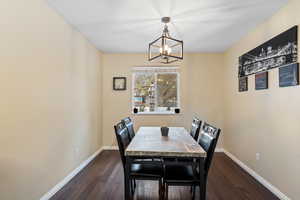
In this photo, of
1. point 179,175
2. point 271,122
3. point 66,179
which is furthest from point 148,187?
point 271,122

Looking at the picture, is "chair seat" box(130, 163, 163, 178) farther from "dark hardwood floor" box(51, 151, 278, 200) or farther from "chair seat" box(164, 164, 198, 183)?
"dark hardwood floor" box(51, 151, 278, 200)

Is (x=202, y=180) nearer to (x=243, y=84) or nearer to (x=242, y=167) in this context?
(x=242, y=167)

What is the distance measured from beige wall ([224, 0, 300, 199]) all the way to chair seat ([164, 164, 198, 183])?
4.05ft

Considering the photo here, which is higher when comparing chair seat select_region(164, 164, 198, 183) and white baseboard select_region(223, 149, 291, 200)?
chair seat select_region(164, 164, 198, 183)

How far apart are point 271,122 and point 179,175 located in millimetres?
1605

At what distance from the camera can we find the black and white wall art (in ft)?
6.83

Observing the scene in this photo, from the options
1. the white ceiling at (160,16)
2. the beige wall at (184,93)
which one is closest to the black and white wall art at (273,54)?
the white ceiling at (160,16)

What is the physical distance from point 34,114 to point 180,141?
1.73 meters

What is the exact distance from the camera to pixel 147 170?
6.64 ft

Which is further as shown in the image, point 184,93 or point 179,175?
point 184,93

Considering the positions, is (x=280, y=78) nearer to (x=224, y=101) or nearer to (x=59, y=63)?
(x=224, y=101)

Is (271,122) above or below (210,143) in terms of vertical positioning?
above

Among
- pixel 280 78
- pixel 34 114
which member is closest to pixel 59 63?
pixel 34 114

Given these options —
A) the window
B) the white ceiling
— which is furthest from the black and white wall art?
the window
